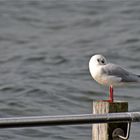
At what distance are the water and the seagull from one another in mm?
2069

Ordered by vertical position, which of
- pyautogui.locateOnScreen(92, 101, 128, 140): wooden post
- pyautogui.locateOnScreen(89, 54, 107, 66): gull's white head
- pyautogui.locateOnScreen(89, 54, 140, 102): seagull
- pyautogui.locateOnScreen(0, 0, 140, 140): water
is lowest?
pyautogui.locateOnScreen(92, 101, 128, 140): wooden post

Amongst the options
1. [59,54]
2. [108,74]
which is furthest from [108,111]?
[59,54]

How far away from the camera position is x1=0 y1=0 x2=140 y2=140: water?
9727 mm

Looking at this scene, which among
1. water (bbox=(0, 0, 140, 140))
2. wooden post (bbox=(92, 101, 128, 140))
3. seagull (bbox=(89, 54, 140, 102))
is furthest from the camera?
water (bbox=(0, 0, 140, 140))

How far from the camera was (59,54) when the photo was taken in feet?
41.2

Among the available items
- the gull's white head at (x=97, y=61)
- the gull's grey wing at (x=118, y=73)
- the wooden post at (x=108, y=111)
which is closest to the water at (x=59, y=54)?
the gull's grey wing at (x=118, y=73)

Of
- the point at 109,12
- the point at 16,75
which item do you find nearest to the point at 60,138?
the point at 16,75

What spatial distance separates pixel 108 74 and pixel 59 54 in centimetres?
667

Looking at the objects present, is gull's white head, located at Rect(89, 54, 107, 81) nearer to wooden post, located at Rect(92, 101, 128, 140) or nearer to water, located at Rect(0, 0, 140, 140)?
wooden post, located at Rect(92, 101, 128, 140)

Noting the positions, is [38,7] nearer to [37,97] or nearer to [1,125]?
[37,97]

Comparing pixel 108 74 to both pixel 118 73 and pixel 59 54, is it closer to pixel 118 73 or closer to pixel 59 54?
pixel 118 73

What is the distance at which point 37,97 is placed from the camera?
10.5 meters

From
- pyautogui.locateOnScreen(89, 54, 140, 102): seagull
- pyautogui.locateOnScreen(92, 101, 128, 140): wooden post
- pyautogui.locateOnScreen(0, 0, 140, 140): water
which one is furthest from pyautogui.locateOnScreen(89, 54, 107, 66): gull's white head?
pyautogui.locateOnScreen(0, 0, 140, 140): water

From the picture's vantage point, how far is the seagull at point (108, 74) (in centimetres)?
589
